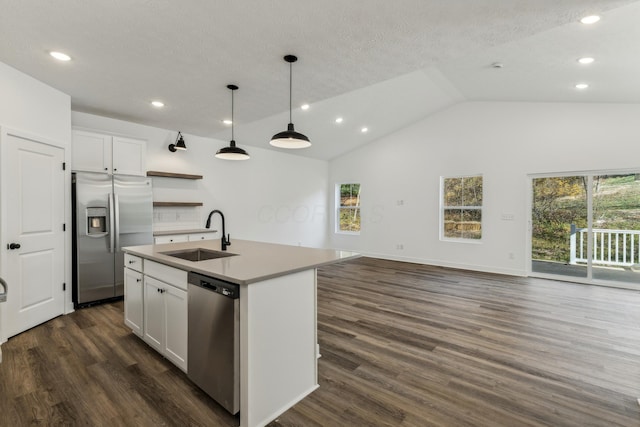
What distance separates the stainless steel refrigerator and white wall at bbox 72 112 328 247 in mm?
742

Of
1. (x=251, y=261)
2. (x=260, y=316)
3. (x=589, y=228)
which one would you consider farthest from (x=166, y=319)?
(x=589, y=228)

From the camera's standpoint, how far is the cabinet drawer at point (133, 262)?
8.91 ft

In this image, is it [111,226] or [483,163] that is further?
[483,163]

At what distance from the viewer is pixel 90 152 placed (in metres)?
3.92

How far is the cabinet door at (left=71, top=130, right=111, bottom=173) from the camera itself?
3807 mm

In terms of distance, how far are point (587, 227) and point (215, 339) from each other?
20.1 feet

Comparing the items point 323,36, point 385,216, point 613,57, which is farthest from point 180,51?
point 385,216

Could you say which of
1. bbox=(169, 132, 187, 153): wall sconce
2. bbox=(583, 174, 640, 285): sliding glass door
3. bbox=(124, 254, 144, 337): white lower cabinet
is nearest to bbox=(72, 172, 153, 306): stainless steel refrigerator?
bbox=(169, 132, 187, 153): wall sconce

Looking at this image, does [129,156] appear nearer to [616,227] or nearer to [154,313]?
[154,313]

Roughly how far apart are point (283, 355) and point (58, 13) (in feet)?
9.18

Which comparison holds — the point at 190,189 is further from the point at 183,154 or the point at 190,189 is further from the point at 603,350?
the point at 603,350

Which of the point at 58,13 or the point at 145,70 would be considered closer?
the point at 58,13

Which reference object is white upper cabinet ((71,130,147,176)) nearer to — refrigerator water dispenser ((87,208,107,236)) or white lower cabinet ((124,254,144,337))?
refrigerator water dispenser ((87,208,107,236))

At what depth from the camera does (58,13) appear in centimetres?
208
